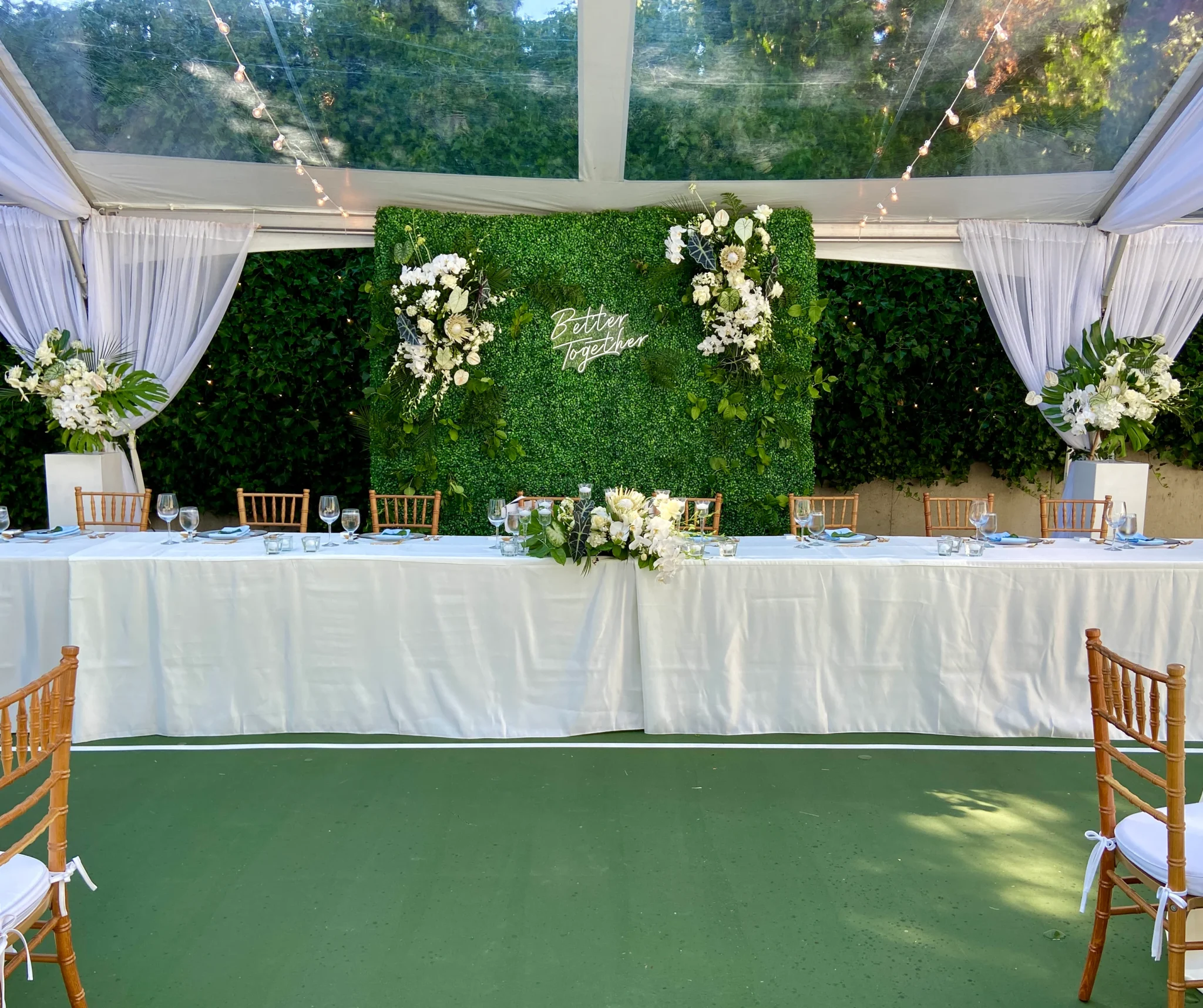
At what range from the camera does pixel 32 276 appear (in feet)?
19.3

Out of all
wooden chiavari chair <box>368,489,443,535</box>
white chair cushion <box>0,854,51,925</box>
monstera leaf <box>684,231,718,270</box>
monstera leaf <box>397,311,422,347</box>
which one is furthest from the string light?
white chair cushion <box>0,854,51,925</box>

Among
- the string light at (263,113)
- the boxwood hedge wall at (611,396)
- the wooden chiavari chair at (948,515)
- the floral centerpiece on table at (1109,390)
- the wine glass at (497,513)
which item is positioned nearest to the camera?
the wine glass at (497,513)

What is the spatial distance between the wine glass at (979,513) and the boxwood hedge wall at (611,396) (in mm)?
1972

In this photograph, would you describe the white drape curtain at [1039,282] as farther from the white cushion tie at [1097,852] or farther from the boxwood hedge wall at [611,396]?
the white cushion tie at [1097,852]

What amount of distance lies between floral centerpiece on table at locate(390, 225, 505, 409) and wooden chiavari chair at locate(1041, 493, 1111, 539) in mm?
3570

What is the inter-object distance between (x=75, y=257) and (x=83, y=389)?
3.32ft

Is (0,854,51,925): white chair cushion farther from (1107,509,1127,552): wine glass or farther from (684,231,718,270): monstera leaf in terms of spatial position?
(684,231,718,270): monstera leaf

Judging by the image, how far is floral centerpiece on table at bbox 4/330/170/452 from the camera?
544 centimetres

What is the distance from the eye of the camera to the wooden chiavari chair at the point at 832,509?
4.95 metres

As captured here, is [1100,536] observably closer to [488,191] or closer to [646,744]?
[646,744]

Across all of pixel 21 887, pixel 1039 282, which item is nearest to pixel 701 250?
pixel 1039 282

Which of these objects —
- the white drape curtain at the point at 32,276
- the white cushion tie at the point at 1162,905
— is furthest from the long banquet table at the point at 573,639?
the white drape curtain at the point at 32,276

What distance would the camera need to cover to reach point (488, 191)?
593 centimetres

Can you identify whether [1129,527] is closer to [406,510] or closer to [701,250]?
[701,250]
